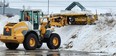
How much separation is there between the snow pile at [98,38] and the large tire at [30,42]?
107 inches

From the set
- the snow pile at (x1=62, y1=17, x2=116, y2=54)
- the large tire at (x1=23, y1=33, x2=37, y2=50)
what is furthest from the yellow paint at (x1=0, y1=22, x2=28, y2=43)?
the snow pile at (x1=62, y1=17, x2=116, y2=54)

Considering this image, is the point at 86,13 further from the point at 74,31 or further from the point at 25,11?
the point at 25,11

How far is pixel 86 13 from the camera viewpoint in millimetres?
36562

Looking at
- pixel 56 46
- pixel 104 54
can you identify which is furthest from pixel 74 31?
pixel 104 54

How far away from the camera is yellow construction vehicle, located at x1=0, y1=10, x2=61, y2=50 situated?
2920 cm

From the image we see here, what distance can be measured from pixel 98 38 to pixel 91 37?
159 cm

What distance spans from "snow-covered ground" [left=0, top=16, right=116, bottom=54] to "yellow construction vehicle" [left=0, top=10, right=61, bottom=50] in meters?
1.38

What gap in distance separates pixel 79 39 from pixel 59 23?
552cm

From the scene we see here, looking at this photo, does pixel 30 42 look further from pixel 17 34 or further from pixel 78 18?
pixel 78 18

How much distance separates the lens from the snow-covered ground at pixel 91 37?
90.2ft

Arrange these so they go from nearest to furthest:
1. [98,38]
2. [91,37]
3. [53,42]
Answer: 1. [98,38]
2. [91,37]
3. [53,42]

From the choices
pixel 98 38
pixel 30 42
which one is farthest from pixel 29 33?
pixel 98 38

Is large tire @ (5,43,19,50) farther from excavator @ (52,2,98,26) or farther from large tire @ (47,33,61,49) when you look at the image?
excavator @ (52,2,98,26)

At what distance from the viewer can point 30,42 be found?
98.1 feet
